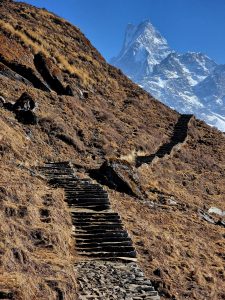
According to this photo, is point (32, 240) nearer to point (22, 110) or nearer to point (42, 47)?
point (22, 110)

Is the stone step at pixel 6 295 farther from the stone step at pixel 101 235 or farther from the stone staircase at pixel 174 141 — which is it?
the stone staircase at pixel 174 141

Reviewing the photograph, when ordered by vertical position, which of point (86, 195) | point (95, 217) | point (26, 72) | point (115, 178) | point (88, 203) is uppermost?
point (26, 72)

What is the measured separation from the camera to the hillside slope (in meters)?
15.7

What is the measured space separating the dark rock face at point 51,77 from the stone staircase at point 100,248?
72.3 ft

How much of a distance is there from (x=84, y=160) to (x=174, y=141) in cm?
2018

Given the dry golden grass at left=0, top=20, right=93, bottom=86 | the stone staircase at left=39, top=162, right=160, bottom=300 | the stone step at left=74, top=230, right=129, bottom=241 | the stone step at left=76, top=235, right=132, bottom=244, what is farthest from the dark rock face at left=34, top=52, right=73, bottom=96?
the stone step at left=76, top=235, right=132, bottom=244

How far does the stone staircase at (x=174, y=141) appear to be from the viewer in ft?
138

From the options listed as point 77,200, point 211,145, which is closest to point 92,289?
point 77,200

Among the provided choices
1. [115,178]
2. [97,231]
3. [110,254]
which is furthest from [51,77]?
[110,254]

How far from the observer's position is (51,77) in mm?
46188

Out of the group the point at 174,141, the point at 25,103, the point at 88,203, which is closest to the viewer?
the point at 88,203

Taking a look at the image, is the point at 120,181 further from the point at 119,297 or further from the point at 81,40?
the point at 81,40

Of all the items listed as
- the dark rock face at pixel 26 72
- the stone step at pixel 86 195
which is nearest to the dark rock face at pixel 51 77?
the dark rock face at pixel 26 72

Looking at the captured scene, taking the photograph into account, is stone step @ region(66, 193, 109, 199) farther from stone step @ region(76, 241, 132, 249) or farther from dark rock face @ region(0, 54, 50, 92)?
dark rock face @ region(0, 54, 50, 92)
